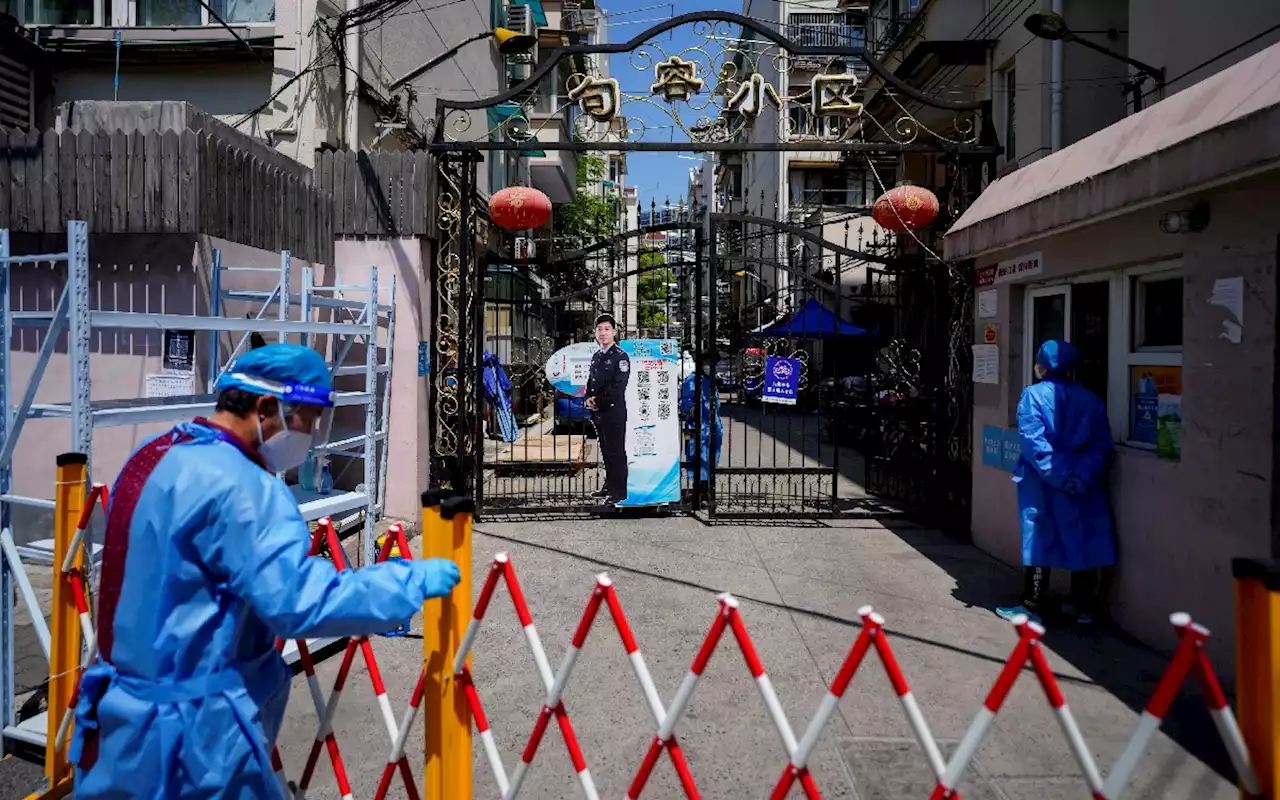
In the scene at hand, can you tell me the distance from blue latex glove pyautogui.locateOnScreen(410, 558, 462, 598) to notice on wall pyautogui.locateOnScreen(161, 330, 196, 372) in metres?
4.59

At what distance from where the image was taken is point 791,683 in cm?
473

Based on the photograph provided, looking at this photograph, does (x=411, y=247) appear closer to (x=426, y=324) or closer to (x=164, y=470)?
(x=426, y=324)

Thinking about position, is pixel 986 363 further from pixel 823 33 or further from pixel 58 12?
pixel 823 33

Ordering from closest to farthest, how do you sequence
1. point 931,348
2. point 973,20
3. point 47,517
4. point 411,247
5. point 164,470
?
point 164,470 < point 47,517 < point 411,247 < point 931,348 < point 973,20

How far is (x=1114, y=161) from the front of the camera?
496 centimetres

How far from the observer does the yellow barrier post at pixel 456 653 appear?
2619mm

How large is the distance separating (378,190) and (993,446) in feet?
20.9

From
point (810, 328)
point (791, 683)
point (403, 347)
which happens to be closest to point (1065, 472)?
point (791, 683)

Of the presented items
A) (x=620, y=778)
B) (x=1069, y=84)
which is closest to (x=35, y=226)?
(x=620, y=778)

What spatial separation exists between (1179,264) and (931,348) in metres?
3.69

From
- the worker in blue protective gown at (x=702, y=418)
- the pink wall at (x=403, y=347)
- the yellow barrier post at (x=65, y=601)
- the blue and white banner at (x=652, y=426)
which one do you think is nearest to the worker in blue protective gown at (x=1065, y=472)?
the worker in blue protective gown at (x=702, y=418)

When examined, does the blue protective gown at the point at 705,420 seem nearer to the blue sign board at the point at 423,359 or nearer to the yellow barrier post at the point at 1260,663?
the blue sign board at the point at 423,359

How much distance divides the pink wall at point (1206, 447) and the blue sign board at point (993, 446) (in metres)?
1.38

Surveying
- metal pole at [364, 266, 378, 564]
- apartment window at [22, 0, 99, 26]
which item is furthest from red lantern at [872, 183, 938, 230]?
apartment window at [22, 0, 99, 26]
